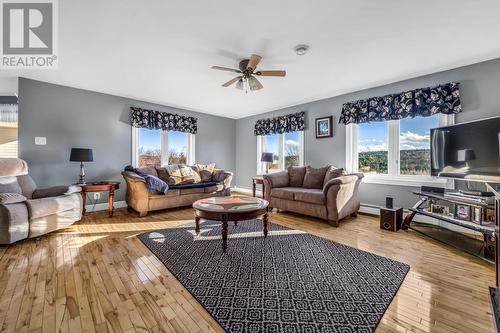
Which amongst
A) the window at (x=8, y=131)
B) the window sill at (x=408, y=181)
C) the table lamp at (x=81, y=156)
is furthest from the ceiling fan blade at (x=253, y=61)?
Result: the window at (x=8, y=131)

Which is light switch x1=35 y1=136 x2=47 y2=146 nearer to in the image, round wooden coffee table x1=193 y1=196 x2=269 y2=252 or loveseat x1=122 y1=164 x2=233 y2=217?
loveseat x1=122 y1=164 x2=233 y2=217

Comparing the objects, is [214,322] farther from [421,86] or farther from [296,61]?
[421,86]

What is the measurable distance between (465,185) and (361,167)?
1429mm

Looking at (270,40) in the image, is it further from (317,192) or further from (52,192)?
(52,192)

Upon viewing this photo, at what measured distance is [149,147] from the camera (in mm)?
4770

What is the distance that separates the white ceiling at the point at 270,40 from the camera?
1855 mm

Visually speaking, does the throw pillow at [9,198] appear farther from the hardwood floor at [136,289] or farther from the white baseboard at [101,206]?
the white baseboard at [101,206]

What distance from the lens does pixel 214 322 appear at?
131cm

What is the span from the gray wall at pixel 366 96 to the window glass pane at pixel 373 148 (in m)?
0.30

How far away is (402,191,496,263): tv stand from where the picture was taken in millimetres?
2145

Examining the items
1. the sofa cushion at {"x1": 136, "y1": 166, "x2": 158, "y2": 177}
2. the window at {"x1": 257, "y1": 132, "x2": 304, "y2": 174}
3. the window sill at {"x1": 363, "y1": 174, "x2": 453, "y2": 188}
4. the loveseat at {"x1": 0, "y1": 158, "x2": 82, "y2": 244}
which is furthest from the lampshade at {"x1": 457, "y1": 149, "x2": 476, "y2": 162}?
the loveseat at {"x1": 0, "y1": 158, "x2": 82, "y2": 244}

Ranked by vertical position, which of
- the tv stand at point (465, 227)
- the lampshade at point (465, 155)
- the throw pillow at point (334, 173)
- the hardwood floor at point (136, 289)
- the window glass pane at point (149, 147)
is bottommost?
the hardwood floor at point (136, 289)

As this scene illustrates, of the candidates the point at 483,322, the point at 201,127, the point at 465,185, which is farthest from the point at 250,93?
the point at 483,322

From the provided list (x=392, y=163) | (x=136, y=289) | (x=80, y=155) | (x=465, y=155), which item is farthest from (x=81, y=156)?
(x=465, y=155)
